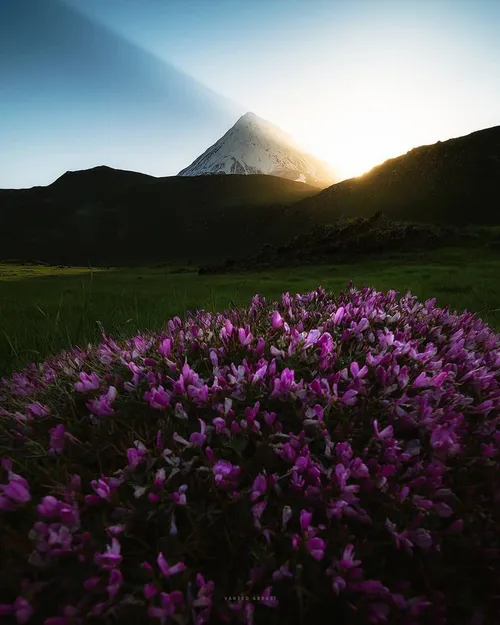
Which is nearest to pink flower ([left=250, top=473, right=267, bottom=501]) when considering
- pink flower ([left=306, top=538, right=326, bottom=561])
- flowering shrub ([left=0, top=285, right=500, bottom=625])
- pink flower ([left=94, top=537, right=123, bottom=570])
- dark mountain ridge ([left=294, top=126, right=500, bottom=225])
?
flowering shrub ([left=0, top=285, right=500, bottom=625])

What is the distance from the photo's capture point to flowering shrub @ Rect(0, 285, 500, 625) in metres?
1.55

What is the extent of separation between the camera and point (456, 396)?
2457 millimetres

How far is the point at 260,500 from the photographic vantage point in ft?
6.04

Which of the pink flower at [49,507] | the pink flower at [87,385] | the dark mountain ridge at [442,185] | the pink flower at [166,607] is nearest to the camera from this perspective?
the pink flower at [166,607]

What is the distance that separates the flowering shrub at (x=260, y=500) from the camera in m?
1.55

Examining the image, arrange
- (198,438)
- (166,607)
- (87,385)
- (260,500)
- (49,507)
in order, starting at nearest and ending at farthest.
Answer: (166,607)
(49,507)
(260,500)
(198,438)
(87,385)

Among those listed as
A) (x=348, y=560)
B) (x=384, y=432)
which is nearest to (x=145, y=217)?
(x=384, y=432)

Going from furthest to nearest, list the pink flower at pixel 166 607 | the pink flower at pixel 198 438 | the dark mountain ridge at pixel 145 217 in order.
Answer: the dark mountain ridge at pixel 145 217, the pink flower at pixel 198 438, the pink flower at pixel 166 607

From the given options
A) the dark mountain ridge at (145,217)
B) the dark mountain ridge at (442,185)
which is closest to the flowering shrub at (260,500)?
the dark mountain ridge at (442,185)

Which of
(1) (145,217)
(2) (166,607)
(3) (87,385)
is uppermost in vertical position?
(1) (145,217)

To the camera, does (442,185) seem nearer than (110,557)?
No

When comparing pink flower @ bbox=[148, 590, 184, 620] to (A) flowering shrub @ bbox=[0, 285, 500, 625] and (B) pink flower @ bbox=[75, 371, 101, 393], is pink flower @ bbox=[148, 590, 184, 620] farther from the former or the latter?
(B) pink flower @ bbox=[75, 371, 101, 393]

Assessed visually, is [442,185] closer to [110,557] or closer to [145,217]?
[110,557]

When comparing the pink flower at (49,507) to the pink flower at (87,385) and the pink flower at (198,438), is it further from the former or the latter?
the pink flower at (87,385)
